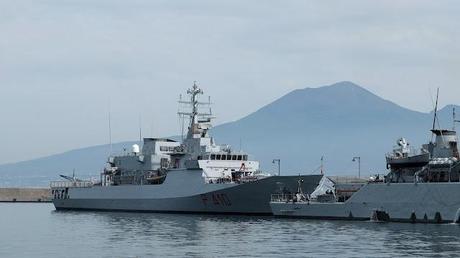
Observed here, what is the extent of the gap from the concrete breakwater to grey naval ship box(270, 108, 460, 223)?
2985 inches

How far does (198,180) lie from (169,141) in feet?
29.8

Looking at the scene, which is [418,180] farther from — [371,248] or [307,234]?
[371,248]

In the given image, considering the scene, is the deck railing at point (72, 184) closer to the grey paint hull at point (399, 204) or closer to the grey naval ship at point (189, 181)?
the grey naval ship at point (189, 181)

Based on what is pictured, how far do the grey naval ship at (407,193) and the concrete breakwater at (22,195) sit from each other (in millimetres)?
75828

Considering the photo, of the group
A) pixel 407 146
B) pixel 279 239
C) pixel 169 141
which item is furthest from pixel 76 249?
pixel 169 141

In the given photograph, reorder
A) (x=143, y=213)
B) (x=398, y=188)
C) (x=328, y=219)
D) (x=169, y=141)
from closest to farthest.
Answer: (x=398, y=188)
(x=328, y=219)
(x=143, y=213)
(x=169, y=141)

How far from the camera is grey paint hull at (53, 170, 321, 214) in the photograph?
2119 inches

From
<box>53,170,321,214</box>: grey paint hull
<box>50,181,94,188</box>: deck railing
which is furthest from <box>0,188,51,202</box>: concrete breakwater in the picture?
<box>53,170,321,214</box>: grey paint hull

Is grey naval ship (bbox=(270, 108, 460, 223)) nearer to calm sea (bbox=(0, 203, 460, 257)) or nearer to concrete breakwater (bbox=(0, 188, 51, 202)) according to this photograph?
calm sea (bbox=(0, 203, 460, 257))

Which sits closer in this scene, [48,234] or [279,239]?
[279,239]

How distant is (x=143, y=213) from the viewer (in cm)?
6094

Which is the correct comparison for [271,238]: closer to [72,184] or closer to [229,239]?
[229,239]

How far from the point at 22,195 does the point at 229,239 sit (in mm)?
91347

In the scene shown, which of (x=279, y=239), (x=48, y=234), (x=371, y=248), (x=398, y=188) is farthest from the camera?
(x=398, y=188)
